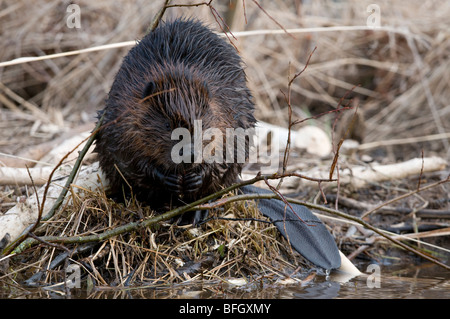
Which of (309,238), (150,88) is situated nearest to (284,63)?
(309,238)

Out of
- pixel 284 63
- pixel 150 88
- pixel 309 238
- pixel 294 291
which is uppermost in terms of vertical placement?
pixel 284 63

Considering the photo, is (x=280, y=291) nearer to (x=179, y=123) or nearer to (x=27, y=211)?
(x=179, y=123)

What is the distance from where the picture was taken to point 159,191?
9.62ft

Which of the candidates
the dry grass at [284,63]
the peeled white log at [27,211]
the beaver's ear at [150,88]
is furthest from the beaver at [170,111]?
the dry grass at [284,63]

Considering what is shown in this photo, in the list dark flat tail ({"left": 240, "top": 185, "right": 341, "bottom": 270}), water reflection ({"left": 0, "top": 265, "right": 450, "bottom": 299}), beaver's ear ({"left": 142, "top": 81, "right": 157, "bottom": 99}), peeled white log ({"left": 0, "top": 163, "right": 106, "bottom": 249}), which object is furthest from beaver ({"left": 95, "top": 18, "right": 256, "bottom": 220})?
water reflection ({"left": 0, "top": 265, "right": 450, "bottom": 299})

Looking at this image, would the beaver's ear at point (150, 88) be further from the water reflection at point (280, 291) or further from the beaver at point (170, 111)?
the water reflection at point (280, 291)

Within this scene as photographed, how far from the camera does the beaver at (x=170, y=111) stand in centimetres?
269

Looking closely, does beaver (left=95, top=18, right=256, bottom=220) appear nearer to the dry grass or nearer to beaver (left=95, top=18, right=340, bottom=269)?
beaver (left=95, top=18, right=340, bottom=269)

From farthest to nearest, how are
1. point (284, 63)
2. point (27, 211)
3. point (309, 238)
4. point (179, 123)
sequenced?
point (284, 63)
point (309, 238)
point (27, 211)
point (179, 123)

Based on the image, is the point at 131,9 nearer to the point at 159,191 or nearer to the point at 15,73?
the point at 15,73

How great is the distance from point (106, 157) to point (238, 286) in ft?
3.06

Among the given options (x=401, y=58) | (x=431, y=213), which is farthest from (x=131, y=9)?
(x=431, y=213)

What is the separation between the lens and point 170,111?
2.63 metres

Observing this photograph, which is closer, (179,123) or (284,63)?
(179,123)
